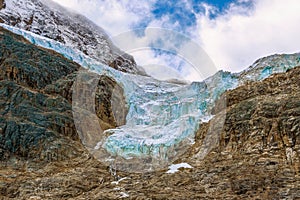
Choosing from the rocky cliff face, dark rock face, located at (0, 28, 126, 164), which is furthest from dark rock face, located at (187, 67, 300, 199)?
dark rock face, located at (0, 28, 126, 164)

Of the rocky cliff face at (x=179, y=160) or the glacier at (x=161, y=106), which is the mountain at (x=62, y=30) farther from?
the rocky cliff face at (x=179, y=160)

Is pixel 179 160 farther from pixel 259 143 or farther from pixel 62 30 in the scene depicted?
pixel 62 30

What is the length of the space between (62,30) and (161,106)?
37547 millimetres

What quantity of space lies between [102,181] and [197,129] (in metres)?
8.38

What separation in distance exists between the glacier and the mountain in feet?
63.7

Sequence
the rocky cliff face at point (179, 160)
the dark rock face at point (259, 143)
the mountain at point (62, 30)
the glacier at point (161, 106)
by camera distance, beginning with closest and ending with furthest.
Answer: the dark rock face at point (259, 143) < the rocky cliff face at point (179, 160) < the glacier at point (161, 106) < the mountain at point (62, 30)

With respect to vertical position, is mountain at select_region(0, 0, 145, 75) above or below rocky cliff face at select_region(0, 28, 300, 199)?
above

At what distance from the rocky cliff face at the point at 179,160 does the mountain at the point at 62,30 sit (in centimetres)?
2773

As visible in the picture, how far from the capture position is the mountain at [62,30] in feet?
192

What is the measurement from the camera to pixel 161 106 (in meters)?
34.3

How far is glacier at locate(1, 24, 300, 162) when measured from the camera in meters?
25.5

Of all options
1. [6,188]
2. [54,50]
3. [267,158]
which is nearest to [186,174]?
[267,158]

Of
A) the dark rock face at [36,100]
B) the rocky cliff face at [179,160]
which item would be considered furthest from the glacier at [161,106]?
the dark rock face at [36,100]

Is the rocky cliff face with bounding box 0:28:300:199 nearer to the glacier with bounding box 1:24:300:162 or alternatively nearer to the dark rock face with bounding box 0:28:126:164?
the dark rock face with bounding box 0:28:126:164
